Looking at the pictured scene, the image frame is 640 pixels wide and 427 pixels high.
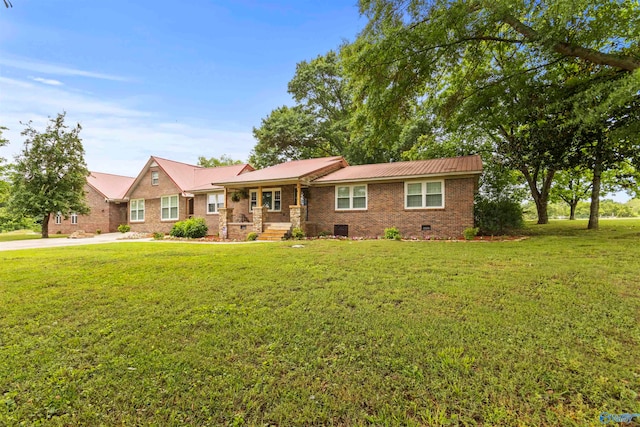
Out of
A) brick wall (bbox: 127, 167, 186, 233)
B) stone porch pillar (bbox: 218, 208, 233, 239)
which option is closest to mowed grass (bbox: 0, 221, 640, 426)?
stone porch pillar (bbox: 218, 208, 233, 239)

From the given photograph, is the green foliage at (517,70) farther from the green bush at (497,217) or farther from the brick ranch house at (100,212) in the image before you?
the brick ranch house at (100,212)

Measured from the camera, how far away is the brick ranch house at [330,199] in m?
12.7

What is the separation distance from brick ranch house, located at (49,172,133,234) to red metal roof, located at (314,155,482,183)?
61.9ft

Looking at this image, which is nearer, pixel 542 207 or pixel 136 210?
pixel 542 207

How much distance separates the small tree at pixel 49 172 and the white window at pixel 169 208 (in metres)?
5.52

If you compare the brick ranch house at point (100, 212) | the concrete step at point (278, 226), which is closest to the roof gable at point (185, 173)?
the brick ranch house at point (100, 212)

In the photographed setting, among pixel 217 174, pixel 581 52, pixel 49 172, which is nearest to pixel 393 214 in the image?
pixel 581 52

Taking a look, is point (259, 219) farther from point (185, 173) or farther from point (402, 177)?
point (185, 173)

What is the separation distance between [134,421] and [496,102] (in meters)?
14.0

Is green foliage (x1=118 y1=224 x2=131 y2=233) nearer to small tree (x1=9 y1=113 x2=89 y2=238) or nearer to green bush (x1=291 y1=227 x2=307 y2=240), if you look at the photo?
small tree (x1=9 y1=113 x2=89 y2=238)

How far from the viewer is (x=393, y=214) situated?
541 inches

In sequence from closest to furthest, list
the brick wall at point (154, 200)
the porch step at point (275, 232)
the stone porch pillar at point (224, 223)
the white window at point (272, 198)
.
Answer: the porch step at point (275, 232) < the stone porch pillar at point (224, 223) < the white window at point (272, 198) < the brick wall at point (154, 200)

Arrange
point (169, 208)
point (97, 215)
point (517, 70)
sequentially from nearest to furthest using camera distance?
point (517, 70) → point (169, 208) → point (97, 215)

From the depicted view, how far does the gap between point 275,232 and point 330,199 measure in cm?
324
